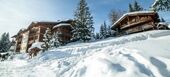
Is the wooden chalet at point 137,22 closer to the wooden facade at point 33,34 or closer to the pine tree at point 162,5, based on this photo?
the wooden facade at point 33,34

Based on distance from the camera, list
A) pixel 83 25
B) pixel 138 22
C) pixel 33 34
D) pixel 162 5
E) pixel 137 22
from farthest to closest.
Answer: pixel 33 34, pixel 83 25, pixel 137 22, pixel 138 22, pixel 162 5

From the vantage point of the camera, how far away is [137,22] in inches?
1495

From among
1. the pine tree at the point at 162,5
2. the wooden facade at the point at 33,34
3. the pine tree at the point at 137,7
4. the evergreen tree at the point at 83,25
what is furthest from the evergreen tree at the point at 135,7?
the pine tree at the point at 162,5

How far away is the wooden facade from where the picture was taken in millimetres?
46200

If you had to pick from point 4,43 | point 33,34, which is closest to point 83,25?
point 33,34

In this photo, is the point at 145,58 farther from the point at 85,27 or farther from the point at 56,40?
the point at 85,27

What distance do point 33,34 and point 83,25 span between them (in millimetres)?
14290

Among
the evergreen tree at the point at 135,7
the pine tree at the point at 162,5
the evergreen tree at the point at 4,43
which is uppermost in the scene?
the evergreen tree at the point at 135,7

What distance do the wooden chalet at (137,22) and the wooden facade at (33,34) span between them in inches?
429

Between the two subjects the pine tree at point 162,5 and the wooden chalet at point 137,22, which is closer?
the pine tree at point 162,5

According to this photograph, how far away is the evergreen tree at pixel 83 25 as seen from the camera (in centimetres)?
4078

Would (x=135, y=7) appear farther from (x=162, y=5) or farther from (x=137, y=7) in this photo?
(x=162, y=5)

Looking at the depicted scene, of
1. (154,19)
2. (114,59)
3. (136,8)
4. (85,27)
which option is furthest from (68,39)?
(114,59)

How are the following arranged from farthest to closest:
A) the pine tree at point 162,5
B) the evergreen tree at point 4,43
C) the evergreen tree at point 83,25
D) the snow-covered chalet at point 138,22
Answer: the evergreen tree at point 4,43
the evergreen tree at point 83,25
the snow-covered chalet at point 138,22
the pine tree at point 162,5
